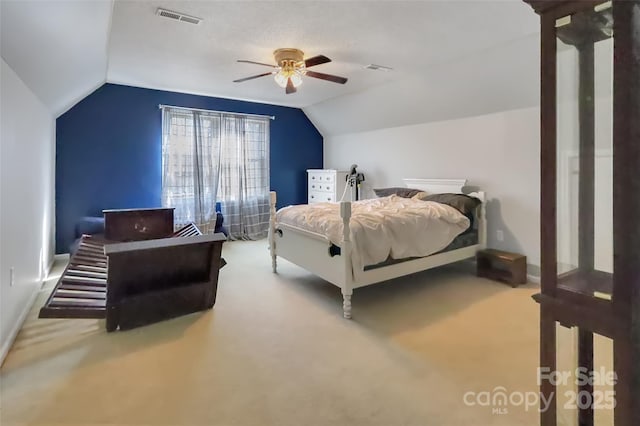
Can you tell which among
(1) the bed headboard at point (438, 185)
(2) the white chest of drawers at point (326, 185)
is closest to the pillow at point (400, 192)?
(1) the bed headboard at point (438, 185)

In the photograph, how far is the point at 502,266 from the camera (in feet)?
12.6

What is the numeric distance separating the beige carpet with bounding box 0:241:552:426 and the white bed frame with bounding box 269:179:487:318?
0.28m

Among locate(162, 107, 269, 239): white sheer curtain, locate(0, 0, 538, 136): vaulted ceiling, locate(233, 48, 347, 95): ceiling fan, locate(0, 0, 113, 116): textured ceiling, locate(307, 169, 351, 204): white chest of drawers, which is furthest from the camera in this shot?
locate(307, 169, 351, 204): white chest of drawers

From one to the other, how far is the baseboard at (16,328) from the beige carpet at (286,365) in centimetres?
4

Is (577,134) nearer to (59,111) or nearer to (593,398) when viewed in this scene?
(593,398)

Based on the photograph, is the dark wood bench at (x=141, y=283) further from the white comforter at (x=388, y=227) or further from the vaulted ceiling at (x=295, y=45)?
the vaulted ceiling at (x=295, y=45)

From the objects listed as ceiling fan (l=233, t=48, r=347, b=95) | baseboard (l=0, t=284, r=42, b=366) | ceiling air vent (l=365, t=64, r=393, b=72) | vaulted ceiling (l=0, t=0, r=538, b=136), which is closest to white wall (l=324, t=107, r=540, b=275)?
vaulted ceiling (l=0, t=0, r=538, b=136)

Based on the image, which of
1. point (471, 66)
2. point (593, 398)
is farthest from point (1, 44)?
point (471, 66)

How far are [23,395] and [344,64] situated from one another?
387 centimetres

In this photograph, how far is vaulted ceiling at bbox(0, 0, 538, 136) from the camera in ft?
8.21

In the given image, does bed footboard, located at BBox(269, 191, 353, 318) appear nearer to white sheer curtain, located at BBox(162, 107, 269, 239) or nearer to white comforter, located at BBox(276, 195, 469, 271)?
white comforter, located at BBox(276, 195, 469, 271)

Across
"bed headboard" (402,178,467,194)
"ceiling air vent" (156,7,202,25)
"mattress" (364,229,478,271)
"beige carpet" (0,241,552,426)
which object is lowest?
"beige carpet" (0,241,552,426)

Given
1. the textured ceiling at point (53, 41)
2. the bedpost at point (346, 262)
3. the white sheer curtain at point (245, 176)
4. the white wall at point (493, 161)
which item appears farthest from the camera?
the white sheer curtain at point (245, 176)

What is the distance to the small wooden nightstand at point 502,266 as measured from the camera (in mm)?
3738
